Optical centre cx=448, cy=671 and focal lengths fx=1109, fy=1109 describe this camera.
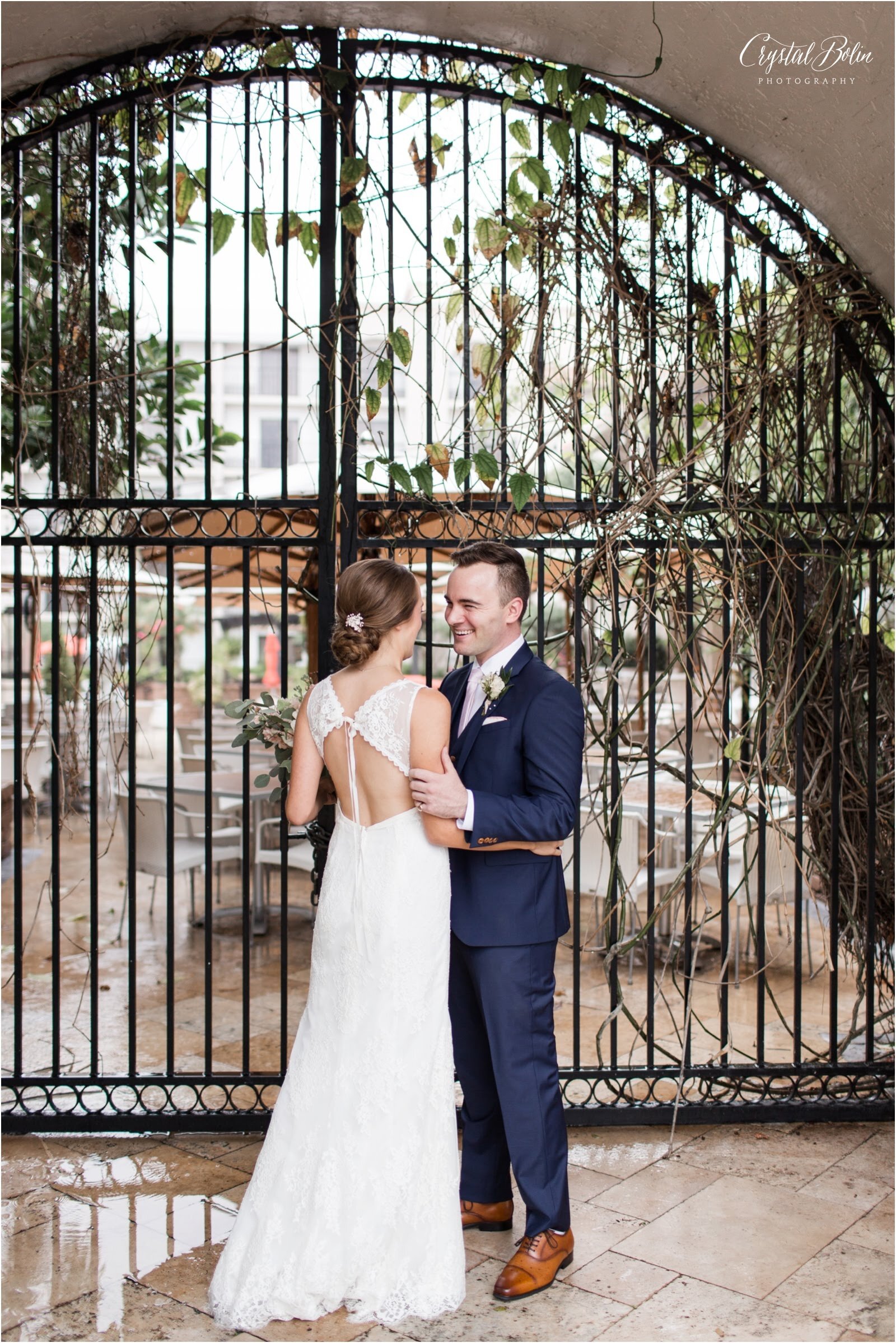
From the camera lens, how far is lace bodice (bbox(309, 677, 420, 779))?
2672 millimetres

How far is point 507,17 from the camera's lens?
3396 mm

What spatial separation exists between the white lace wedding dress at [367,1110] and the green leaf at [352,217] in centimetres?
172

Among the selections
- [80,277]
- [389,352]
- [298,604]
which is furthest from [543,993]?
[298,604]

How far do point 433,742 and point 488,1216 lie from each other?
1.46 m

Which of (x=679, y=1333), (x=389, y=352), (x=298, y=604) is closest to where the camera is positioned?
(x=679, y=1333)

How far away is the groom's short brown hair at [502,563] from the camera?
292 cm

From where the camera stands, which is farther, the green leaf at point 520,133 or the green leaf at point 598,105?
the green leaf at point 520,133

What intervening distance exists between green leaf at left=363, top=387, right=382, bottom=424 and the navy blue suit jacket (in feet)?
3.74

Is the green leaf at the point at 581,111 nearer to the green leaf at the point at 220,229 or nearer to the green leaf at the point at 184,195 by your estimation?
the green leaf at the point at 220,229

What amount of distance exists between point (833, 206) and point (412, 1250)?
336cm

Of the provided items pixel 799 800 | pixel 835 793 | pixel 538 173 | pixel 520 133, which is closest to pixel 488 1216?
pixel 799 800

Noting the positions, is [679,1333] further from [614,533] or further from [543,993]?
[614,533]

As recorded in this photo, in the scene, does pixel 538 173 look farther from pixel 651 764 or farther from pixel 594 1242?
pixel 594 1242

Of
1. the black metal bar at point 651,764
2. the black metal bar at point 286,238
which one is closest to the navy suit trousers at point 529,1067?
the black metal bar at point 651,764
